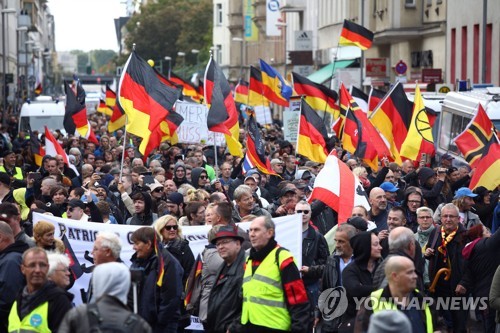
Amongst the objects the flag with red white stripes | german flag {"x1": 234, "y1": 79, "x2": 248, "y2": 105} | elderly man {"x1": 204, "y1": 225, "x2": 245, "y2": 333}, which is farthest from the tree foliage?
elderly man {"x1": 204, "y1": 225, "x2": 245, "y2": 333}

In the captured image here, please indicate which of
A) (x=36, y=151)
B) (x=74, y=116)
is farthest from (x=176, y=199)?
(x=74, y=116)

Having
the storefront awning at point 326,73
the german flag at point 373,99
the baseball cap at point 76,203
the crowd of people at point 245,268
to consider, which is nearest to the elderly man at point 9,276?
the crowd of people at point 245,268

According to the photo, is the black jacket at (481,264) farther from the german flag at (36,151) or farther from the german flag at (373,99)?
the german flag at (36,151)

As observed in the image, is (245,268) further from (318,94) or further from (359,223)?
(318,94)

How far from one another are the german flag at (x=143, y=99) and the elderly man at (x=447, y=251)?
5.99m

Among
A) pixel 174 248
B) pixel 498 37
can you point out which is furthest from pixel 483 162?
pixel 498 37

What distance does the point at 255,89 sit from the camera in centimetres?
2919

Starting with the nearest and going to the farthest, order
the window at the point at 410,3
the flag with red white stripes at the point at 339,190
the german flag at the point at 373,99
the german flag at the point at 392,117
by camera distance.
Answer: the flag with red white stripes at the point at 339,190 → the german flag at the point at 392,117 → the german flag at the point at 373,99 → the window at the point at 410,3

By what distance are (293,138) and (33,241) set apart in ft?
56.9

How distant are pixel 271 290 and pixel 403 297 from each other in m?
1.28

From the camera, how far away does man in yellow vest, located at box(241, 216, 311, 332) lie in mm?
8859

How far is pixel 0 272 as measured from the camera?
30.2 ft

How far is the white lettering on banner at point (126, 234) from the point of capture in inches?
444

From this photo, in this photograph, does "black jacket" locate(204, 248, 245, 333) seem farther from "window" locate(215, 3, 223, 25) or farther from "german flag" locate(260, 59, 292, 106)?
"window" locate(215, 3, 223, 25)
